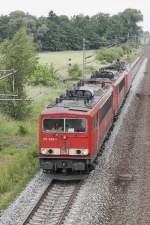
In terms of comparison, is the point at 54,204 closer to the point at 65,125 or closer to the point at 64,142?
the point at 64,142

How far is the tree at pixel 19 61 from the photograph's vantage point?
1198 inches

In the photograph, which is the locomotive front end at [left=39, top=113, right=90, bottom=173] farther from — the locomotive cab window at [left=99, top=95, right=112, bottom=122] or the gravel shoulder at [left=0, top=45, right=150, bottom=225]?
the locomotive cab window at [left=99, top=95, right=112, bottom=122]

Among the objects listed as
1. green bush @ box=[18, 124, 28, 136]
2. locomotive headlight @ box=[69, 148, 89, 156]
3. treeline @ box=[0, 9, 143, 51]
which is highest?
treeline @ box=[0, 9, 143, 51]

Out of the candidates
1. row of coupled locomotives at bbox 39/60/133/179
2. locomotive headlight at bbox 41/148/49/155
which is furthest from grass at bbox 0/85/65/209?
row of coupled locomotives at bbox 39/60/133/179

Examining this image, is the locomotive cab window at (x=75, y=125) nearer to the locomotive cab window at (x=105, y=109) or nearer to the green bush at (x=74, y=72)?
the locomotive cab window at (x=105, y=109)

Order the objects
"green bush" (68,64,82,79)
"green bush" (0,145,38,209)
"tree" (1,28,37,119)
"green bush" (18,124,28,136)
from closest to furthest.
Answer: "green bush" (0,145,38,209) < "green bush" (18,124,28,136) < "tree" (1,28,37,119) < "green bush" (68,64,82,79)

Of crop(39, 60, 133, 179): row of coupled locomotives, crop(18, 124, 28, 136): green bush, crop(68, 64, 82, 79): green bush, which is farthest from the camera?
crop(68, 64, 82, 79): green bush

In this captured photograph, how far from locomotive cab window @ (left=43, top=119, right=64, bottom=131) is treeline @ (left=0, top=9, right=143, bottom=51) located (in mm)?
72843

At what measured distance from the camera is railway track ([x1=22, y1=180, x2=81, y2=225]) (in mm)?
14662

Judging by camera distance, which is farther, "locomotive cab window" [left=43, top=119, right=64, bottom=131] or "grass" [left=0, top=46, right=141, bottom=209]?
"locomotive cab window" [left=43, top=119, right=64, bottom=131]

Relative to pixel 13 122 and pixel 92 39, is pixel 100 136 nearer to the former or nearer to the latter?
pixel 13 122

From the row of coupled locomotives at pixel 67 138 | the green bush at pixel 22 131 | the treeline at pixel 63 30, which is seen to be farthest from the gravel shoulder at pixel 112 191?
the treeline at pixel 63 30

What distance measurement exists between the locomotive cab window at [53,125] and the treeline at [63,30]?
72.8m

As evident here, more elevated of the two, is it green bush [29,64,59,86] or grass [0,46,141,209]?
green bush [29,64,59,86]
